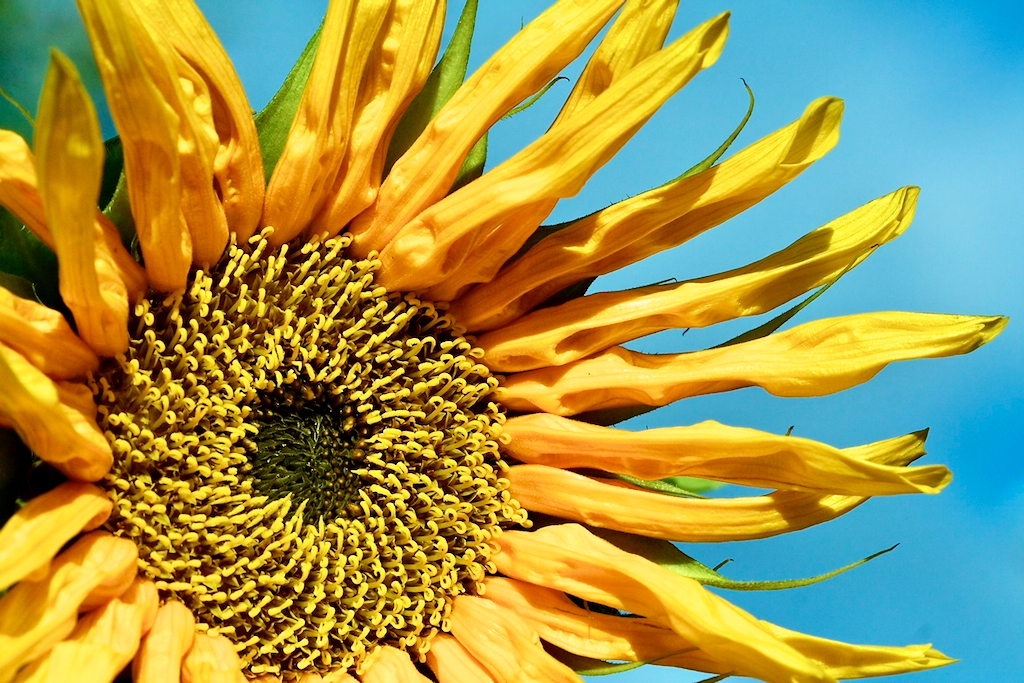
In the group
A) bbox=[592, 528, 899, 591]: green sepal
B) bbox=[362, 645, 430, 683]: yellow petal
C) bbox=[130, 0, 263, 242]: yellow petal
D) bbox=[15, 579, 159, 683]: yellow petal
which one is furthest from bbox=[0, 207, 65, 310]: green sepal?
bbox=[592, 528, 899, 591]: green sepal

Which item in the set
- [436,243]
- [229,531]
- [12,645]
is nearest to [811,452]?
[436,243]

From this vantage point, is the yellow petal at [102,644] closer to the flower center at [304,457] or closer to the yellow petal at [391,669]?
the flower center at [304,457]

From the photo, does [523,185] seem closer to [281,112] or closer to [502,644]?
[281,112]

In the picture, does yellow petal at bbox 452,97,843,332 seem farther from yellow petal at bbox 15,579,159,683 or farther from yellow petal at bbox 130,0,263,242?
yellow petal at bbox 15,579,159,683

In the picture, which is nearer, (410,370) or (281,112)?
(281,112)

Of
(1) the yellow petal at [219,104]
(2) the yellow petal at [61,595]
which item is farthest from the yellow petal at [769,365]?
(2) the yellow petal at [61,595]

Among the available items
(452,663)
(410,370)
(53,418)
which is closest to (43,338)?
(53,418)
